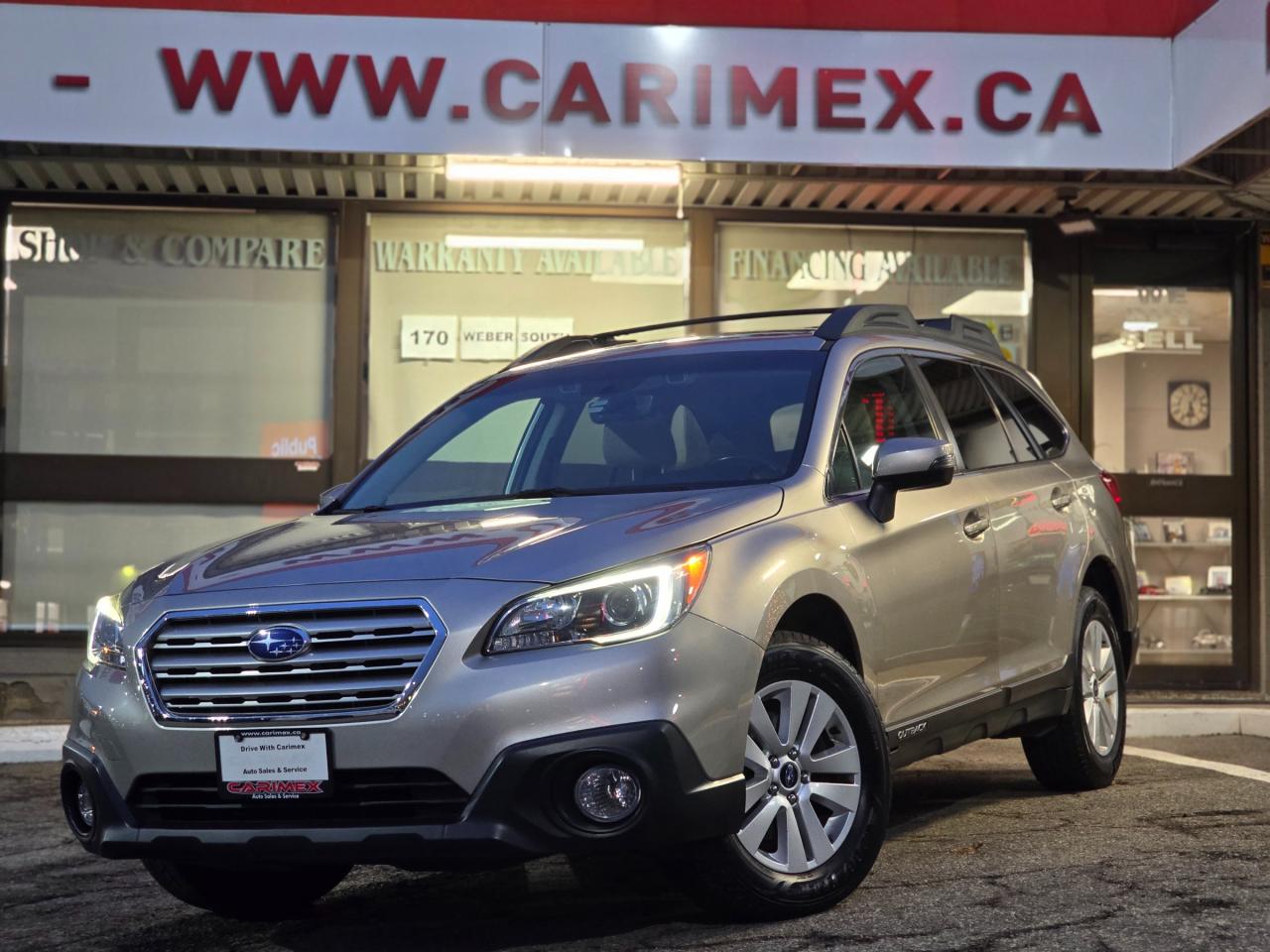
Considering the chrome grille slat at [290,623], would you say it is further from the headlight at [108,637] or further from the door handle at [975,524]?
the door handle at [975,524]

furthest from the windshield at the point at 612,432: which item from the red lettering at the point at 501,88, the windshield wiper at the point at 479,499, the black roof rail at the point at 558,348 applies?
the red lettering at the point at 501,88

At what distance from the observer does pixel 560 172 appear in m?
10.7

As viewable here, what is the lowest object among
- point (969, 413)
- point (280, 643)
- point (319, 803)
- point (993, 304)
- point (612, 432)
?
point (319, 803)

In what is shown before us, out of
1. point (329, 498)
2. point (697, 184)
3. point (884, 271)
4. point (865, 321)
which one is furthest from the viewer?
point (884, 271)

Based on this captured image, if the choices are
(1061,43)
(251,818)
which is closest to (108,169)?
(1061,43)

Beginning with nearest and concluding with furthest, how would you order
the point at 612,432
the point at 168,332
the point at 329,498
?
1. the point at 612,432
2. the point at 329,498
3. the point at 168,332

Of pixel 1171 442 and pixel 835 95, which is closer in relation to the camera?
pixel 835 95

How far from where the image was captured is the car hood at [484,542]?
4547 mm

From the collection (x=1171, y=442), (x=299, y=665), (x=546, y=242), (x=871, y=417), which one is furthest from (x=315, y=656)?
(x=1171, y=442)

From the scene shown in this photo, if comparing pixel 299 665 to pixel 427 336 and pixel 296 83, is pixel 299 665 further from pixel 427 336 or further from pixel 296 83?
pixel 427 336

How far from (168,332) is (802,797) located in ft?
26.4

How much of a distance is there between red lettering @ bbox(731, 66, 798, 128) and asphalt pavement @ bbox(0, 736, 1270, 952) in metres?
4.46

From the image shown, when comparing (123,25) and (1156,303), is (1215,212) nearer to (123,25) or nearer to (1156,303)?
(1156,303)

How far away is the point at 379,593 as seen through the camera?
177 inches
